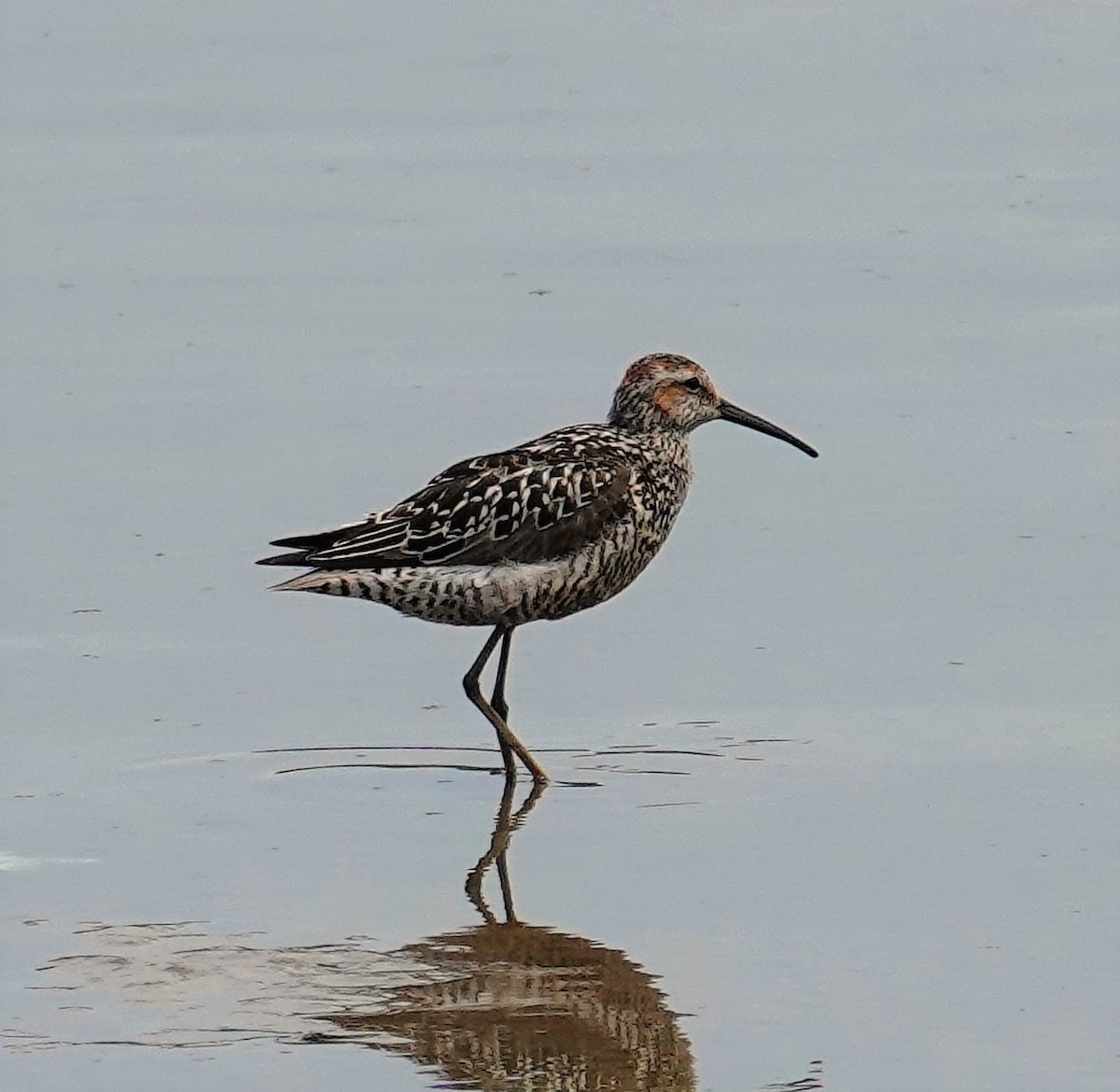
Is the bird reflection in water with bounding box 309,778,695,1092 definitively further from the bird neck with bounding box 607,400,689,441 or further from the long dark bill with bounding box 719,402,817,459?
the long dark bill with bounding box 719,402,817,459

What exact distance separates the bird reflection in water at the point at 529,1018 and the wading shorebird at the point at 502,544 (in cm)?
173

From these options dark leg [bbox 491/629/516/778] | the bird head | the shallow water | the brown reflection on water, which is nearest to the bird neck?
the bird head

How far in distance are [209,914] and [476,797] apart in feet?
4.46

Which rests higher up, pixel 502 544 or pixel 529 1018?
pixel 502 544

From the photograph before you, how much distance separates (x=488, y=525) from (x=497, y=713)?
0.62m

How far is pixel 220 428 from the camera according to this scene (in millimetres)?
11555

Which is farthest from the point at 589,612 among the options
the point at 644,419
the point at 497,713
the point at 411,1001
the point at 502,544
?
the point at 411,1001

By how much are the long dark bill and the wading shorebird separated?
569mm

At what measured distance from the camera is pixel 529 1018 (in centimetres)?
685

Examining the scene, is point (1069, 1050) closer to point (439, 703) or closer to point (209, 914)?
point (209, 914)

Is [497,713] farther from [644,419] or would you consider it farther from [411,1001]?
[411,1001]

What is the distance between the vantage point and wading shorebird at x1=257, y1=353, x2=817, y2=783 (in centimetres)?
916

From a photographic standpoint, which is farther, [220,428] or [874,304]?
[874,304]

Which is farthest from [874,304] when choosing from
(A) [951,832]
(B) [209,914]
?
(B) [209,914]
